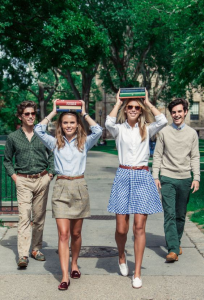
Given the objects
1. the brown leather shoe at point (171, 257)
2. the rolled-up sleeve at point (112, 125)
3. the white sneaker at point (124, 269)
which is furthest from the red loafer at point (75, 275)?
the rolled-up sleeve at point (112, 125)

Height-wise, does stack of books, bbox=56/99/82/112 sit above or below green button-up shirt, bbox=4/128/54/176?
above

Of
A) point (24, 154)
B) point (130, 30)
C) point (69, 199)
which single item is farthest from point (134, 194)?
point (130, 30)

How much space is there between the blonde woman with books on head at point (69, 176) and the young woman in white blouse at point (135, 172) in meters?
0.28

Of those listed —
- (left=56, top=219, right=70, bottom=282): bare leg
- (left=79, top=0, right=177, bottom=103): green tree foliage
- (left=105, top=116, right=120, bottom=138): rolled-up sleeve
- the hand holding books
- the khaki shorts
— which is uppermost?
(left=79, top=0, right=177, bottom=103): green tree foliage

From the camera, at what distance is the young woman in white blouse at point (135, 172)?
5160 mm

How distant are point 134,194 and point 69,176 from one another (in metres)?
0.67

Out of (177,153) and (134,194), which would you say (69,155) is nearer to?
(134,194)

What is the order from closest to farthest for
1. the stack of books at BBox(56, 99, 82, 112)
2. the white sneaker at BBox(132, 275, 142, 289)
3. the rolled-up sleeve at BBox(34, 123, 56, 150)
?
1. the white sneaker at BBox(132, 275, 142, 289)
2. the stack of books at BBox(56, 99, 82, 112)
3. the rolled-up sleeve at BBox(34, 123, 56, 150)

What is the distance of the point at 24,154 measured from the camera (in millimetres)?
6113

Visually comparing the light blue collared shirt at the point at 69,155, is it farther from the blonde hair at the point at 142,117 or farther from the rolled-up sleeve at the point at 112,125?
the blonde hair at the point at 142,117

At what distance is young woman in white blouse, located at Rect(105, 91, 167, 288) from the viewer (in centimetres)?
516

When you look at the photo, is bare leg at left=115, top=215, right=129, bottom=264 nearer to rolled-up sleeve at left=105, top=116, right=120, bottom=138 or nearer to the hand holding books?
rolled-up sleeve at left=105, top=116, right=120, bottom=138

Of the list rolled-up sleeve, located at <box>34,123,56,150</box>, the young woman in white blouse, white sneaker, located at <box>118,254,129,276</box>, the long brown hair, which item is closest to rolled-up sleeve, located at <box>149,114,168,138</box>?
the young woman in white blouse

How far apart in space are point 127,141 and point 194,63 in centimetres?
1190
